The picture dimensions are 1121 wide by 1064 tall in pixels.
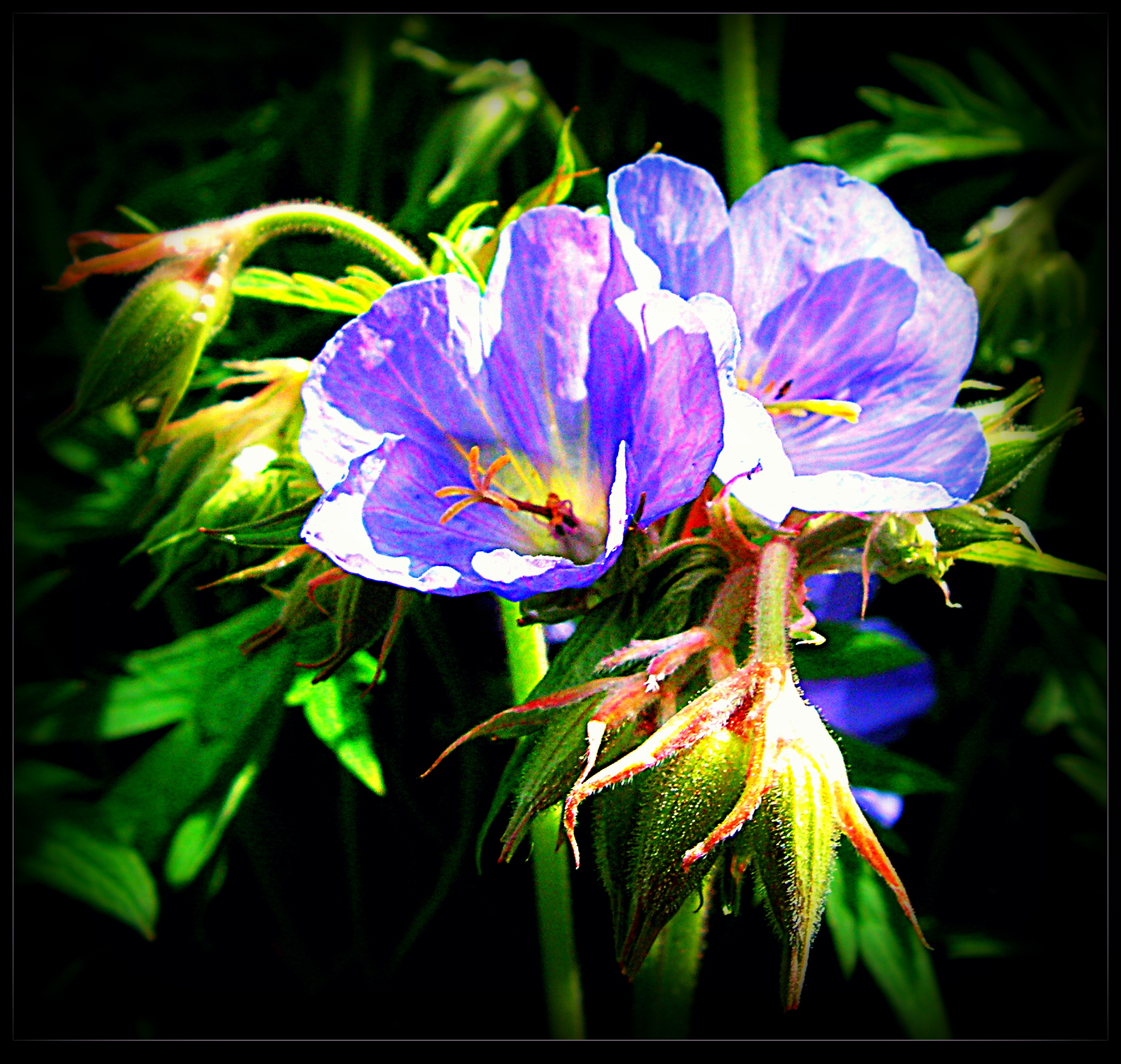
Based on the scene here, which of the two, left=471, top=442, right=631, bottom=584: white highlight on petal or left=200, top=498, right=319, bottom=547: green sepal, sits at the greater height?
left=471, top=442, right=631, bottom=584: white highlight on petal

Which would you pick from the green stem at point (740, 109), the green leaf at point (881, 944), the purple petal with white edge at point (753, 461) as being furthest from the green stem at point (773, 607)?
the green stem at point (740, 109)

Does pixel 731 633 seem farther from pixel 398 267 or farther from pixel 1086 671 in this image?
pixel 1086 671

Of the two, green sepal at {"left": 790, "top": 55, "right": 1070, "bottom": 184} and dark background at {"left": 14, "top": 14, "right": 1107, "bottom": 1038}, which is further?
green sepal at {"left": 790, "top": 55, "right": 1070, "bottom": 184}

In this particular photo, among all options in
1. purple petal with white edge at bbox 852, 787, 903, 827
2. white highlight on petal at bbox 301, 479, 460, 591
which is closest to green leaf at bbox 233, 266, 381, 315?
white highlight on petal at bbox 301, 479, 460, 591

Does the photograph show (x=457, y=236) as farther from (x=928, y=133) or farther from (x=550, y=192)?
(x=928, y=133)

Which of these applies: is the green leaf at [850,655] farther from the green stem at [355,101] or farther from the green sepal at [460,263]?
the green stem at [355,101]

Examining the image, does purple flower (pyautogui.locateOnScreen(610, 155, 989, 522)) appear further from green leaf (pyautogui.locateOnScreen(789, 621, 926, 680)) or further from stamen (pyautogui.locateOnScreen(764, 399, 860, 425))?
green leaf (pyautogui.locateOnScreen(789, 621, 926, 680))
